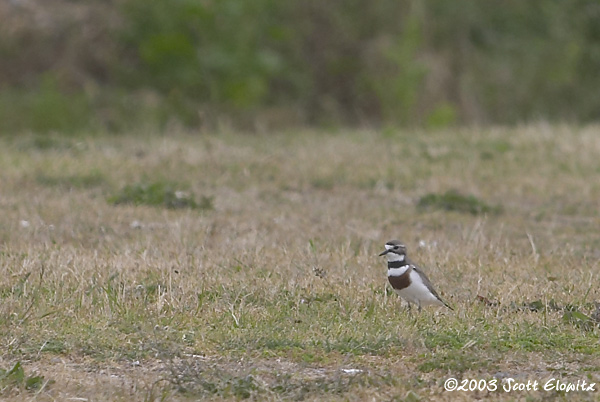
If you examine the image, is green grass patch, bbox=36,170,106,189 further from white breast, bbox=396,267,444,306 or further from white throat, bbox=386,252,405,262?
white breast, bbox=396,267,444,306

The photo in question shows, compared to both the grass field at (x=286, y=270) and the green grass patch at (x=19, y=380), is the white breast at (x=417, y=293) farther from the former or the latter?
the green grass patch at (x=19, y=380)

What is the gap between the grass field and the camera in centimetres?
568

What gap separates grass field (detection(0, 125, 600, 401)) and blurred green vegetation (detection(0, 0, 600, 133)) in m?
5.27

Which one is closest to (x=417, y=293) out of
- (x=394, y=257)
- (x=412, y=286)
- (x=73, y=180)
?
(x=412, y=286)

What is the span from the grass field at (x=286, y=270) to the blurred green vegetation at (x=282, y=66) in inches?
208

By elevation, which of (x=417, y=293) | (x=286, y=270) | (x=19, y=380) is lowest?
(x=286, y=270)

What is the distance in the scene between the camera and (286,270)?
315 inches

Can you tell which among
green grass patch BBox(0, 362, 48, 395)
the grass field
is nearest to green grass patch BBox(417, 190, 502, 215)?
the grass field

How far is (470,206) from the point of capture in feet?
37.9

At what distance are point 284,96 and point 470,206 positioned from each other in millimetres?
11302

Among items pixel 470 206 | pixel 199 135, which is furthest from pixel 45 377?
pixel 199 135

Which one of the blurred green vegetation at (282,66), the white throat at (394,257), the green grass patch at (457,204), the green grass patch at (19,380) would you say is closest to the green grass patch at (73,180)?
the green grass patch at (457,204)

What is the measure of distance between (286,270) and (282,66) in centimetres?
1405

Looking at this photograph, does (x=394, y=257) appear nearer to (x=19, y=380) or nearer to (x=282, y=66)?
(x=19, y=380)
